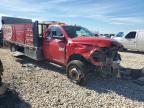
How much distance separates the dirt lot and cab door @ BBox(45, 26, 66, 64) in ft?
Result: 2.11

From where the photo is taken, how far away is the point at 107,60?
840cm

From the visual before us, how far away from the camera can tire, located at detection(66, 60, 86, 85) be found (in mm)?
8305

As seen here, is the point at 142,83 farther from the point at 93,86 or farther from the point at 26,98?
the point at 26,98

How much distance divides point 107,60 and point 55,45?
2.37 m

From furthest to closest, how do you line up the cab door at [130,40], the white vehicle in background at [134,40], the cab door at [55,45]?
the cab door at [130,40] < the white vehicle in background at [134,40] < the cab door at [55,45]

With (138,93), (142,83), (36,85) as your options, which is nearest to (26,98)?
(36,85)

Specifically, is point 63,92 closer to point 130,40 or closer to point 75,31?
point 75,31

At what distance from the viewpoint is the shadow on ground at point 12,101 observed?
6352 mm

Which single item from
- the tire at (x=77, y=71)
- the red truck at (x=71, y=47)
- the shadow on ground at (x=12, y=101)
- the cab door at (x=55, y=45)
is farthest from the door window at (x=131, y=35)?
the shadow on ground at (x=12, y=101)

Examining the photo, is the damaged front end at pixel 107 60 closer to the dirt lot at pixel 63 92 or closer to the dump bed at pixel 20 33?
the dirt lot at pixel 63 92

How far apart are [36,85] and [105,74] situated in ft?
7.49

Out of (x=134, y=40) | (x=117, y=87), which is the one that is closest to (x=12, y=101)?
(x=117, y=87)

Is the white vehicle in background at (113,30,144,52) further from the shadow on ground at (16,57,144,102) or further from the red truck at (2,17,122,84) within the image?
the shadow on ground at (16,57,144,102)

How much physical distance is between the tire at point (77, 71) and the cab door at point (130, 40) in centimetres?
1118
